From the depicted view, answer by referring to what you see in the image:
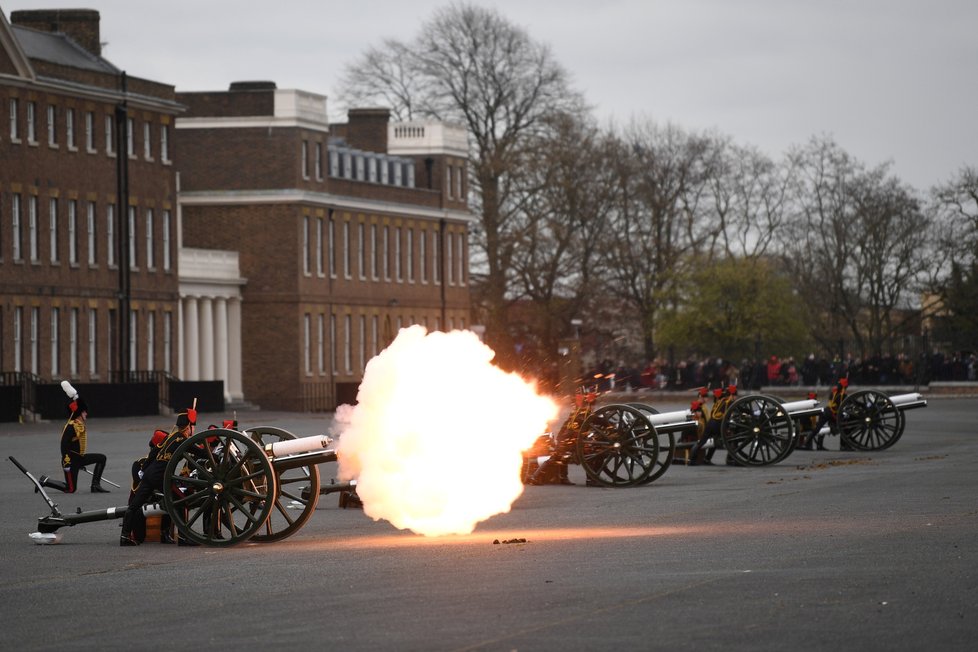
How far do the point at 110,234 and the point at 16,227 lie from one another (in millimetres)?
4979

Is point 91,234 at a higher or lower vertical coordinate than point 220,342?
higher

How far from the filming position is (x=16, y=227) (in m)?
62.1

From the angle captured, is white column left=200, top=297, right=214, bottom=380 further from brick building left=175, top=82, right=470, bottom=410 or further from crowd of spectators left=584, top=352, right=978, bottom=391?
crowd of spectators left=584, top=352, right=978, bottom=391

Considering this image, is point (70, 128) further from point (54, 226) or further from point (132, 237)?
point (132, 237)

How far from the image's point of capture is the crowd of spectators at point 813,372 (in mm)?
77375

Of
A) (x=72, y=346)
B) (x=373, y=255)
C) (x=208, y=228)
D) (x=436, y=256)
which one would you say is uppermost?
(x=208, y=228)

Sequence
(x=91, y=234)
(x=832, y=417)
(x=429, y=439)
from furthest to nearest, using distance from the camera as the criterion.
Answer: (x=91, y=234), (x=832, y=417), (x=429, y=439)

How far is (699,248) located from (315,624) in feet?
283

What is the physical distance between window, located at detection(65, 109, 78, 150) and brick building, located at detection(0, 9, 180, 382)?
0.04 metres

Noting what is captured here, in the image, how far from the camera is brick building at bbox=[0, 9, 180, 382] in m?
61.6

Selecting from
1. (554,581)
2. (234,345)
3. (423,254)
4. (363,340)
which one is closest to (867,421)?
(554,581)

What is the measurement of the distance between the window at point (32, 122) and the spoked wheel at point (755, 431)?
1336 inches

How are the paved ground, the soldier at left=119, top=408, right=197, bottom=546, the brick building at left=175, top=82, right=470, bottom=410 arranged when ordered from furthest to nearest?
1. the brick building at left=175, top=82, right=470, bottom=410
2. the soldier at left=119, top=408, right=197, bottom=546
3. the paved ground

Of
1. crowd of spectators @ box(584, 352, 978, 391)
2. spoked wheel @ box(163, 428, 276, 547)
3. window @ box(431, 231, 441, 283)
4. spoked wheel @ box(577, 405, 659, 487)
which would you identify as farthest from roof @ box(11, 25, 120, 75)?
spoked wheel @ box(163, 428, 276, 547)
